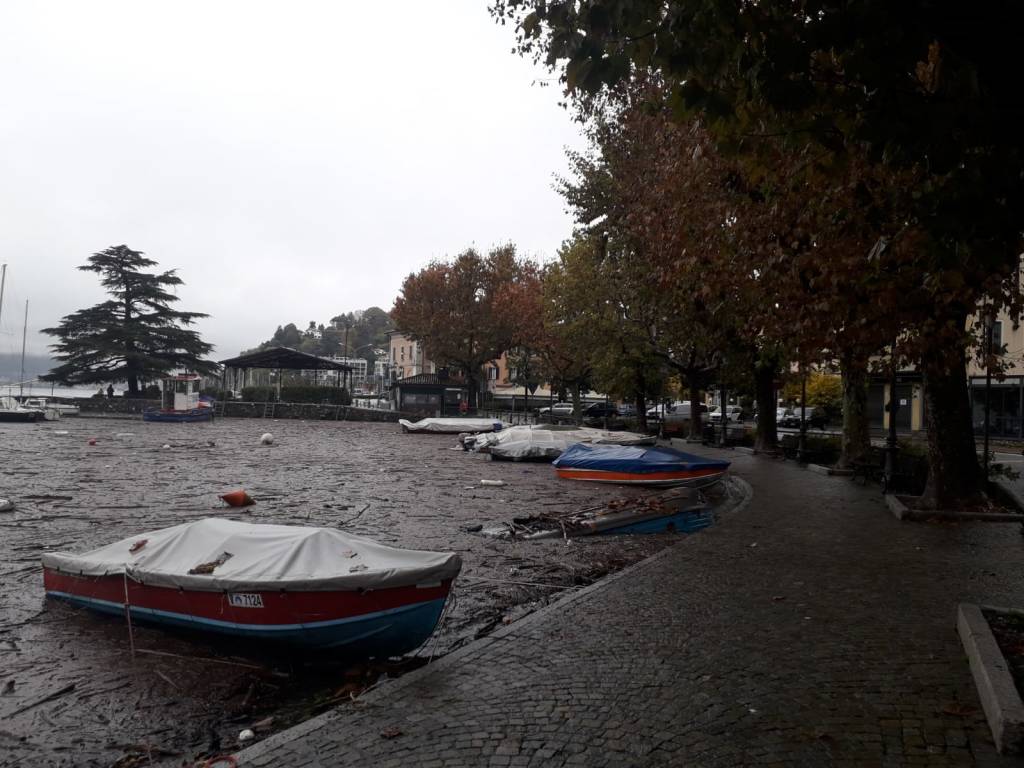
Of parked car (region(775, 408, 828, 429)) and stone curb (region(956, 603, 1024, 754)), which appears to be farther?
parked car (region(775, 408, 828, 429))

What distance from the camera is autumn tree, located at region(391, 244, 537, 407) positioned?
202 ft

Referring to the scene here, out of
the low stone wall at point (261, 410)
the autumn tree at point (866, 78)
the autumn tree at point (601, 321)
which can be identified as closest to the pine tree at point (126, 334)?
the low stone wall at point (261, 410)

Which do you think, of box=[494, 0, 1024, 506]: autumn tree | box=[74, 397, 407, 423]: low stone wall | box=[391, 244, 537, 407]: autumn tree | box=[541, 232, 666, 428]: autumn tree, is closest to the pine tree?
box=[74, 397, 407, 423]: low stone wall

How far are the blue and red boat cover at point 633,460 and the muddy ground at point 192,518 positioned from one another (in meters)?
0.66

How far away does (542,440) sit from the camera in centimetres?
3073

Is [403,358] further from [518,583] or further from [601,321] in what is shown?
[518,583]

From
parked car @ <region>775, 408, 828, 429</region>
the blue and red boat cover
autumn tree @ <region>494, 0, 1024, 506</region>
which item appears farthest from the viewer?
parked car @ <region>775, 408, 828, 429</region>

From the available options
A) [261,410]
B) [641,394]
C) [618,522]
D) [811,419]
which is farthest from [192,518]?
[261,410]

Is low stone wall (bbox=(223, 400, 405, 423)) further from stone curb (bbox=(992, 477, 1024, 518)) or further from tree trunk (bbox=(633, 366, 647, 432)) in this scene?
stone curb (bbox=(992, 477, 1024, 518))

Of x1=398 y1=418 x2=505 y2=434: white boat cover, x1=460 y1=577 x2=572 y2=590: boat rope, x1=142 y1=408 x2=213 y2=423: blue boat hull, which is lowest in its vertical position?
x1=460 y1=577 x2=572 y2=590: boat rope

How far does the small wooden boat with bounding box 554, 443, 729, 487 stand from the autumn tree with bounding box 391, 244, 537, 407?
1481 inches

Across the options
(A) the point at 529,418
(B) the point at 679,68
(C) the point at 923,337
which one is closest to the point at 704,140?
(C) the point at 923,337

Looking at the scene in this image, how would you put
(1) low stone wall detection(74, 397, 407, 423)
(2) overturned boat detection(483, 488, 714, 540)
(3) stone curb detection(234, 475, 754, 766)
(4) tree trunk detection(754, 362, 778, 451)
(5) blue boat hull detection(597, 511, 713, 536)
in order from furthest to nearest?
(1) low stone wall detection(74, 397, 407, 423) < (4) tree trunk detection(754, 362, 778, 451) < (5) blue boat hull detection(597, 511, 713, 536) < (2) overturned boat detection(483, 488, 714, 540) < (3) stone curb detection(234, 475, 754, 766)

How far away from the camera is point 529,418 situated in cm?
5694
